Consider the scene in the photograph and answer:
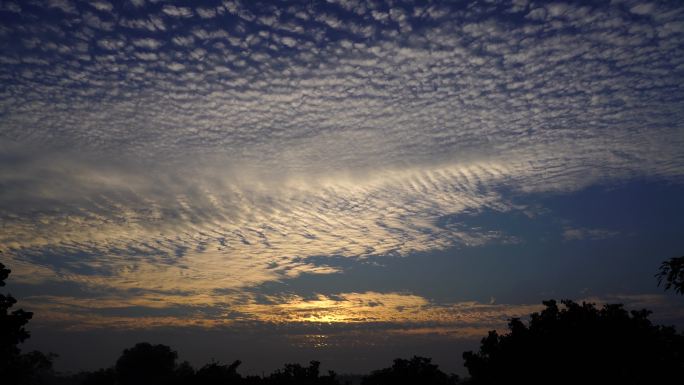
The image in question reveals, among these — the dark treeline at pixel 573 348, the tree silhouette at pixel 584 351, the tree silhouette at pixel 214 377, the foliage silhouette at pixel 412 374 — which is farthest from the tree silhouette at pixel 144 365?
the tree silhouette at pixel 584 351

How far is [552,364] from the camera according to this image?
33.7m

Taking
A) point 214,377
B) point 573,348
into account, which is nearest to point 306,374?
point 214,377

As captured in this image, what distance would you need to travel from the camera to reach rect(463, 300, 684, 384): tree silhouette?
32625 millimetres

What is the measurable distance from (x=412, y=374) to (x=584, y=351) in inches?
990

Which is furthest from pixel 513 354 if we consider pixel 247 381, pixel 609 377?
pixel 247 381

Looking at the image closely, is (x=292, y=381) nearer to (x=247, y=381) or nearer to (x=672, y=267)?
(x=247, y=381)

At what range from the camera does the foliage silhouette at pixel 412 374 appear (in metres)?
54.2

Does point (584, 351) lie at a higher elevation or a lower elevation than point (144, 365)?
higher

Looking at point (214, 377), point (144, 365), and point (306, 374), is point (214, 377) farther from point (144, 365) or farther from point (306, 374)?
point (144, 365)

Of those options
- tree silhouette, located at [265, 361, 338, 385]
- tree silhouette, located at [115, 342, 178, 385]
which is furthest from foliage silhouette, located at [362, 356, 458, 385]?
tree silhouette, located at [115, 342, 178, 385]

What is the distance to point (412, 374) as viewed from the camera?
55.0 meters

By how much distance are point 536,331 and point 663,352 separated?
850cm

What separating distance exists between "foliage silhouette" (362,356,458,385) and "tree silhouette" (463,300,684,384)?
16.3m

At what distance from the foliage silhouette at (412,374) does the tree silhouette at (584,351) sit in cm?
1630
